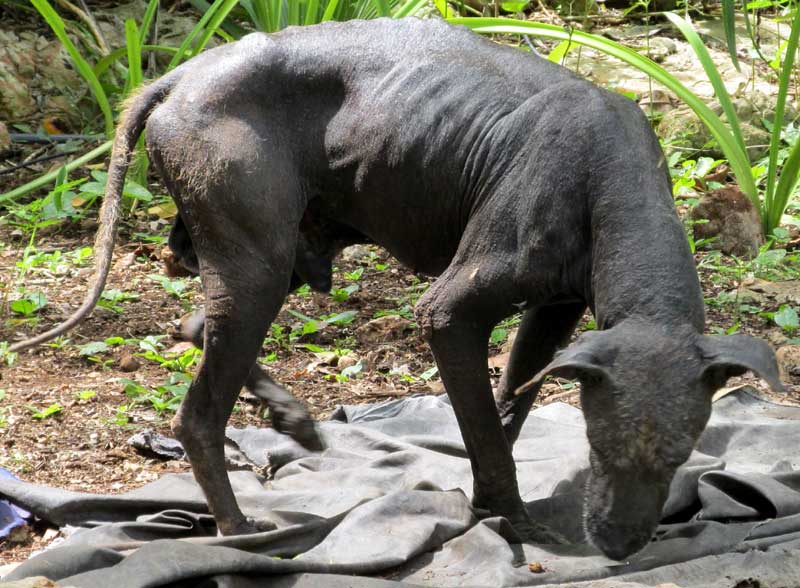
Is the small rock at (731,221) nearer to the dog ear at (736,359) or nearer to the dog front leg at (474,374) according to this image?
the dog front leg at (474,374)

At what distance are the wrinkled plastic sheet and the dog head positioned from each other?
0.33m

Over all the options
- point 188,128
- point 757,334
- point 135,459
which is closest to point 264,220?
point 188,128

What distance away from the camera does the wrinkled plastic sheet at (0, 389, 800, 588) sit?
3.63 metres

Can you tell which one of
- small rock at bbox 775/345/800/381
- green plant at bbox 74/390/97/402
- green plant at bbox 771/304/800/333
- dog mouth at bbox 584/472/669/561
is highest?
dog mouth at bbox 584/472/669/561

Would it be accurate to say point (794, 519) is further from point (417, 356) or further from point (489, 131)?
point (417, 356)

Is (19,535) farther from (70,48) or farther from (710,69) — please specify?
(710,69)

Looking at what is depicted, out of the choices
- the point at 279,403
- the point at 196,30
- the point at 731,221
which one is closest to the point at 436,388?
the point at 279,403

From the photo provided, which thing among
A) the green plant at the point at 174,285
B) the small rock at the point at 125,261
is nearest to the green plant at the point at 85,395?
the green plant at the point at 174,285

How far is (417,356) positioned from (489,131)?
252cm

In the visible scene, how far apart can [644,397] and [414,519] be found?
1.17m

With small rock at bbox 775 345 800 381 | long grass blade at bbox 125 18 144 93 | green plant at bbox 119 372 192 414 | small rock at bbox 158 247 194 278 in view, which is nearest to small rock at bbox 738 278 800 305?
small rock at bbox 775 345 800 381

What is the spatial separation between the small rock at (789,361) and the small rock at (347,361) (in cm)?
228

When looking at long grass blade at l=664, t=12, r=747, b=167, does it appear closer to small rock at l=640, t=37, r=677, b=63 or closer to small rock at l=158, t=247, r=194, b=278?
small rock at l=640, t=37, r=677, b=63

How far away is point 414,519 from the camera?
4.15 metres
